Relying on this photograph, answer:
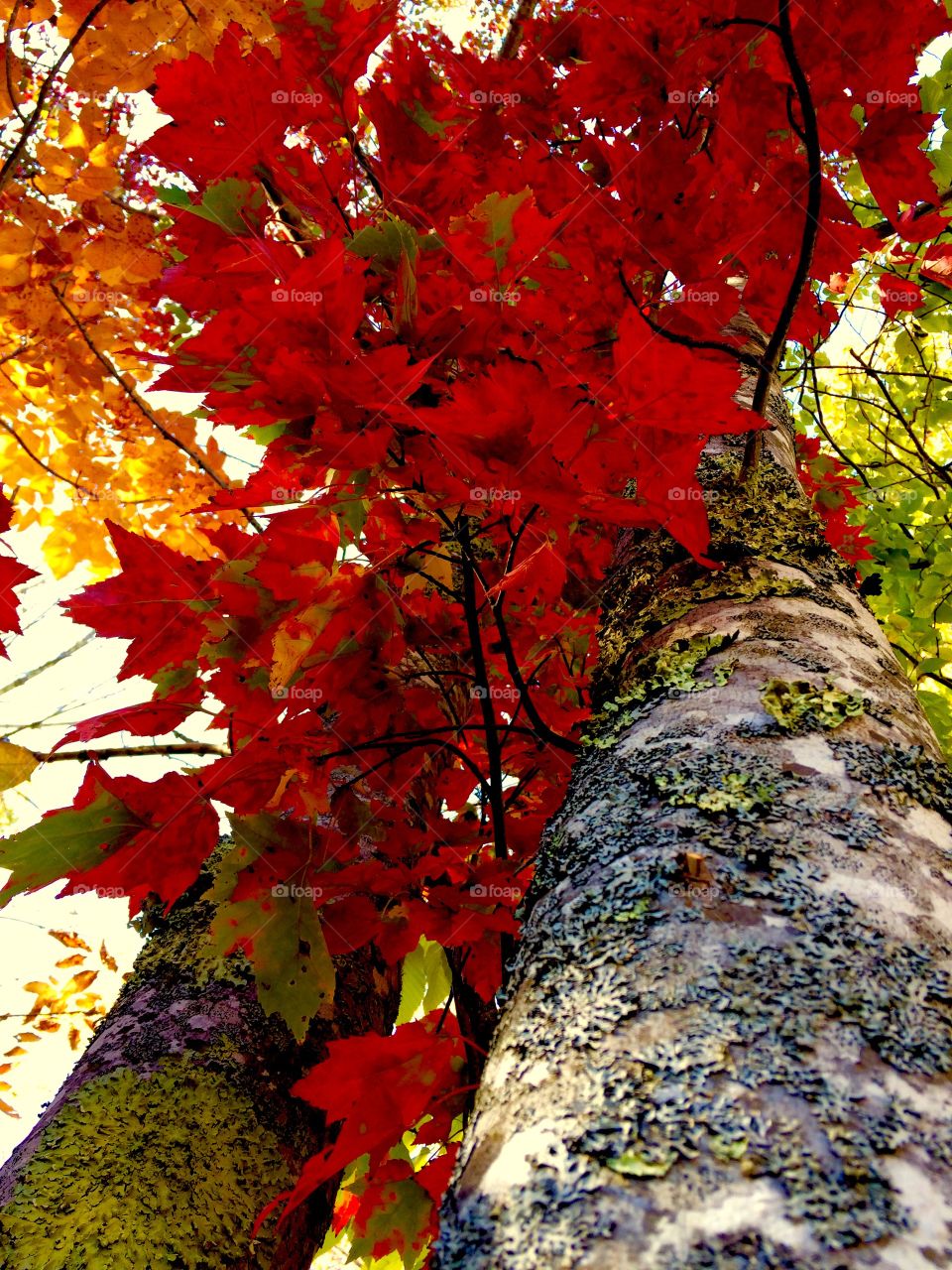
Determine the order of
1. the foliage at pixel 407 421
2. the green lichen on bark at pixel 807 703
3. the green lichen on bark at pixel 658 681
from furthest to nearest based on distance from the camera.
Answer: the foliage at pixel 407 421 → the green lichen on bark at pixel 658 681 → the green lichen on bark at pixel 807 703

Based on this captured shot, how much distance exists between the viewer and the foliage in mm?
899

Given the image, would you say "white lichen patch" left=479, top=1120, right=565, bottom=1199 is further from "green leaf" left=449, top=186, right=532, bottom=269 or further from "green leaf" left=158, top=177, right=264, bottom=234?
"green leaf" left=158, top=177, right=264, bottom=234

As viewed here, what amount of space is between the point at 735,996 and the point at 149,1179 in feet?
3.42

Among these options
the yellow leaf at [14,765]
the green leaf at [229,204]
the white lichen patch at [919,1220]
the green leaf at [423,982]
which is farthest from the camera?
the green leaf at [423,982]

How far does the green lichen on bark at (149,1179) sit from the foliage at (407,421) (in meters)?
0.20

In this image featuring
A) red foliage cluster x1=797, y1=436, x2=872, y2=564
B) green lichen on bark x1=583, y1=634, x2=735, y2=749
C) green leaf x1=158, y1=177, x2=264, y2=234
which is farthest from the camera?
red foliage cluster x1=797, y1=436, x2=872, y2=564

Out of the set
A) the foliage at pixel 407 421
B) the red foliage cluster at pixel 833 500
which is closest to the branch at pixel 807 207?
the foliage at pixel 407 421

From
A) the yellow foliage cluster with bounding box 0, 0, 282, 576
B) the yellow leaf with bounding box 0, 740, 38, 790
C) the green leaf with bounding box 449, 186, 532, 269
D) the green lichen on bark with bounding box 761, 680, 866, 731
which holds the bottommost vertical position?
the yellow leaf with bounding box 0, 740, 38, 790

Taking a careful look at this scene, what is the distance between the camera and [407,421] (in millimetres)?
907

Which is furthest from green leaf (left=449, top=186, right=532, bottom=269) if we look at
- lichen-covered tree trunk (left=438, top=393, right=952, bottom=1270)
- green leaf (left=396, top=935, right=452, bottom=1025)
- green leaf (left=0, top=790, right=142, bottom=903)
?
green leaf (left=396, top=935, right=452, bottom=1025)

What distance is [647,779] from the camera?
2.23ft

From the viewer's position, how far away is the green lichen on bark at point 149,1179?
38.5 inches

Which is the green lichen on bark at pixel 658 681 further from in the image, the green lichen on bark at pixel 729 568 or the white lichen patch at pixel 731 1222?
the white lichen patch at pixel 731 1222

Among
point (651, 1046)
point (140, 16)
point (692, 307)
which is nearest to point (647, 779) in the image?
point (651, 1046)
